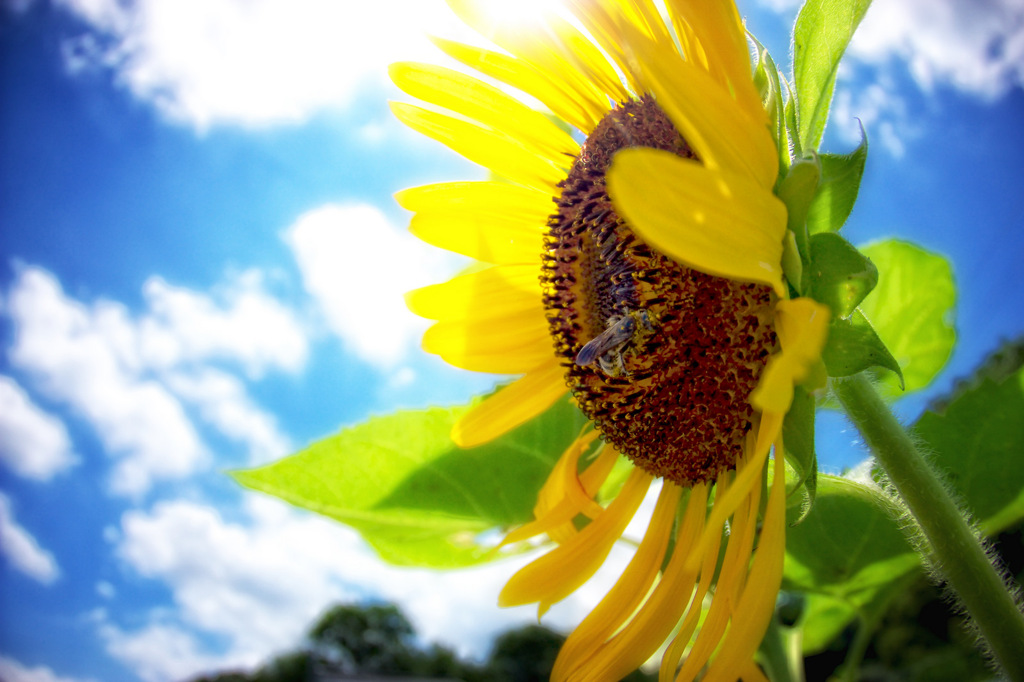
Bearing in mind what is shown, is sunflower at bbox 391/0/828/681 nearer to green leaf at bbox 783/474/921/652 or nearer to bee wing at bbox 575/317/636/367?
bee wing at bbox 575/317/636/367

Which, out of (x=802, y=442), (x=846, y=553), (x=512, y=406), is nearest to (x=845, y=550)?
(x=846, y=553)

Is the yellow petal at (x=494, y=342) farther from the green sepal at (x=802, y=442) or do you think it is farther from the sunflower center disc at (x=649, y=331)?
the green sepal at (x=802, y=442)

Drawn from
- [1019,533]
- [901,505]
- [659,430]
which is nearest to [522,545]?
[659,430]

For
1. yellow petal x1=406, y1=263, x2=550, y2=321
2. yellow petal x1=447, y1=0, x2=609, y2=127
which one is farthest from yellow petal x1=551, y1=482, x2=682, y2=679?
yellow petal x1=447, y1=0, x2=609, y2=127

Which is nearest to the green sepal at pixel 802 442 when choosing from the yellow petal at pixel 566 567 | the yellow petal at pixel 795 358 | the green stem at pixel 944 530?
the green stem at pixel 944 530

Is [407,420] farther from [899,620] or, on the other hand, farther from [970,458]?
[899,620]

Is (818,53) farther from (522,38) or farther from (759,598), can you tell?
(759,598)
